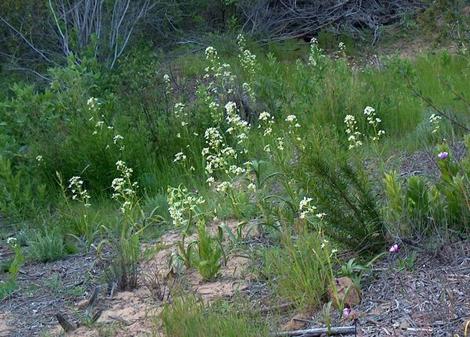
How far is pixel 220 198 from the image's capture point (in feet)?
24.3

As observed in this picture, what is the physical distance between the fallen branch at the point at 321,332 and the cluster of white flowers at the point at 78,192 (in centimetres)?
311

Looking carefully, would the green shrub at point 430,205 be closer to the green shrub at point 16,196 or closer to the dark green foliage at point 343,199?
the dark green foliage at point 343,199

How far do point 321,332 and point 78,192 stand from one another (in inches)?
163

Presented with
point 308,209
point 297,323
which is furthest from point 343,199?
point 297,323

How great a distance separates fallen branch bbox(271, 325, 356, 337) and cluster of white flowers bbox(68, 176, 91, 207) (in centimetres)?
311

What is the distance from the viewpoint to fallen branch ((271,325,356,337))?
4855 millimetres

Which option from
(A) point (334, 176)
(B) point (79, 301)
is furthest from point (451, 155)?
(B) point (79, 301)

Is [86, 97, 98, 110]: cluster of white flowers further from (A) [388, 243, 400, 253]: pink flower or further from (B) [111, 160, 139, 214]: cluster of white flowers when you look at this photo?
(A) [388, 243, 400, 253]: pink flower

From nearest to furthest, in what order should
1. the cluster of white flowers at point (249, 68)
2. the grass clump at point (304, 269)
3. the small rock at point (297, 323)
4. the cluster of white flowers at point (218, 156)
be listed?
the small rock at point (297, 323), the grass clump at point (304, 269), the cluster of white flowers at point (218, 156), the cluster of white flowers at point (249, 68)

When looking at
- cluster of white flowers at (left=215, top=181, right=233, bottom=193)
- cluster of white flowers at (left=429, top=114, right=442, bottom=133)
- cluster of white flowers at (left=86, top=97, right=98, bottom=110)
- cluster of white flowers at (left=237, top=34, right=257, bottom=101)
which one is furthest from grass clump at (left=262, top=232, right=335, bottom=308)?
cluster of white flowers at (left=237, top=34, right=257, bottom=101)

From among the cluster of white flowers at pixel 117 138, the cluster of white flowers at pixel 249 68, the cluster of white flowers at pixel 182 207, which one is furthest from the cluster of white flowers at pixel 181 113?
the cluster of white flowers at pixel 182 207

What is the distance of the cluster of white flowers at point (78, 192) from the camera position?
25.6 ft

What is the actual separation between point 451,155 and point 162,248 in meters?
2.15

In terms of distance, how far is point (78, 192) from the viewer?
28.0ft
